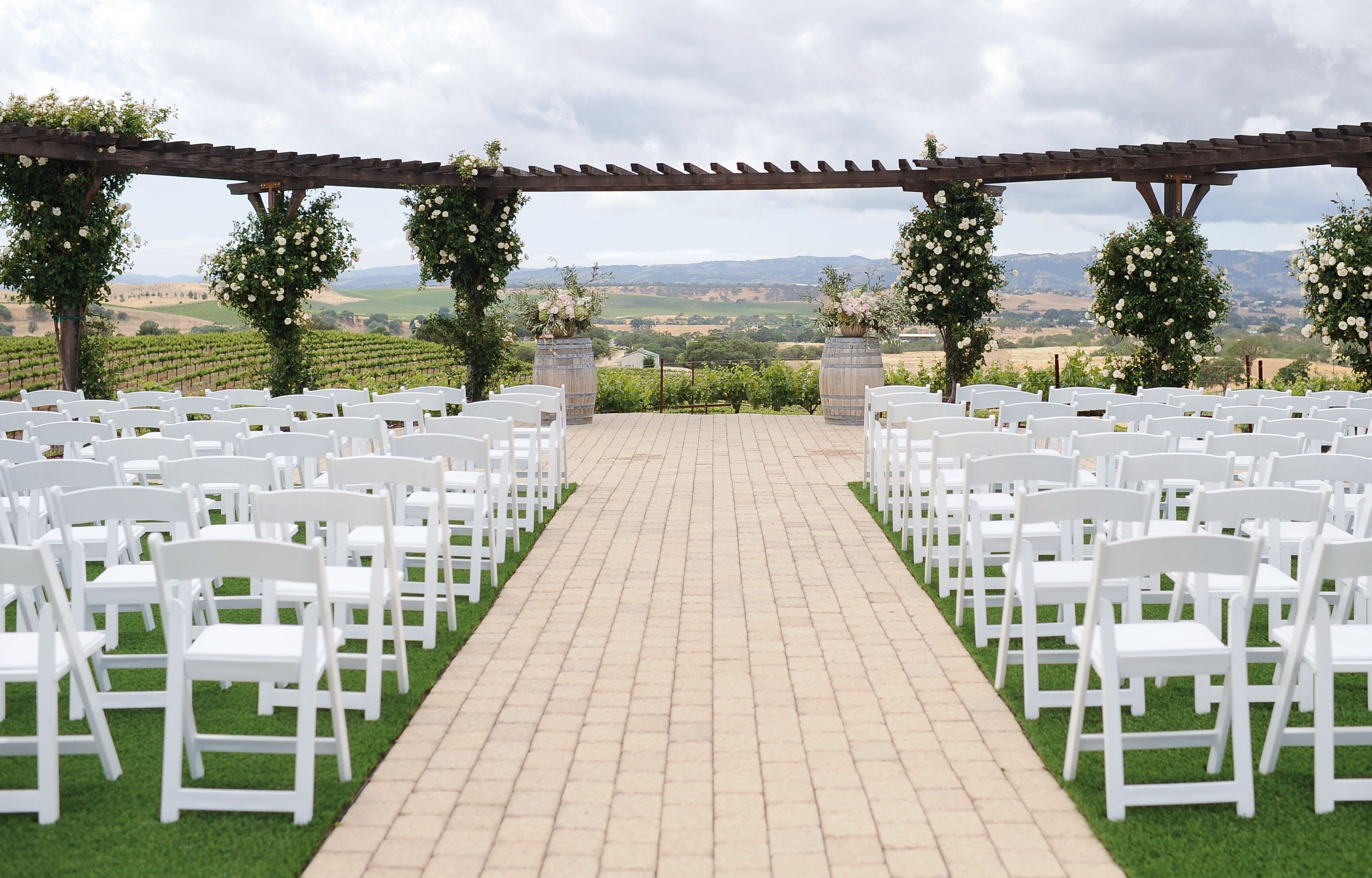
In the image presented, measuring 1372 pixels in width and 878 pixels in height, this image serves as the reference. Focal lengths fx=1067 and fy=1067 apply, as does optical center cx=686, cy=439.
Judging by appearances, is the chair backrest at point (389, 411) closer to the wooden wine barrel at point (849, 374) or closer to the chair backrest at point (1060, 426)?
the chair backrest at point (1060, 426)

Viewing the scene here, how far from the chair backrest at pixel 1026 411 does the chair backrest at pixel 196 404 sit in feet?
18.2

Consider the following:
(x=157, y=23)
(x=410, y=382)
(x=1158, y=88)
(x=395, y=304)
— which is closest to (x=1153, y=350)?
(x=1158, y=88)

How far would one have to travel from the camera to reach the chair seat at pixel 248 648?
300cm

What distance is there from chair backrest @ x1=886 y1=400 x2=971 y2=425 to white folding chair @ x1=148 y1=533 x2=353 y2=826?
480 centimetres

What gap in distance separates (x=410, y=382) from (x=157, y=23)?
5.00 metres

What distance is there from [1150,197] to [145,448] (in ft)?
35.6

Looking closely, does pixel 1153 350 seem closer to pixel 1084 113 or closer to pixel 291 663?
pixel 1084 113

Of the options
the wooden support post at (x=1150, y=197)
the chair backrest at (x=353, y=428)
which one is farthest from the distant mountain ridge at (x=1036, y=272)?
the chair backrest at (x=353, y=428)

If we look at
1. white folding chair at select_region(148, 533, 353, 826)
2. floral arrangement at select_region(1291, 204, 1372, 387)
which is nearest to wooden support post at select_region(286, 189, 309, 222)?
white folding chair at select_region(148, 533, 353, 826)

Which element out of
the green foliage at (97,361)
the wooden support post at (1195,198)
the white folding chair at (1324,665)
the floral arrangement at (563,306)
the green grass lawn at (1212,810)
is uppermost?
the wooden support post at (1195,198)

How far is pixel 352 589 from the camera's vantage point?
3.83 m

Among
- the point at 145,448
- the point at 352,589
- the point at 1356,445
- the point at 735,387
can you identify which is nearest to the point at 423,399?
the point at 145,448

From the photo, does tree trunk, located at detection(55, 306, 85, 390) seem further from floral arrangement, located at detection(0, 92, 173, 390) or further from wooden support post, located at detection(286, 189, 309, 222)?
wooden support post, located at detection(286, 189, 309, 222)

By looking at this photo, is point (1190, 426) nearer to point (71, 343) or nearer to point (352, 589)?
point (352, 589)
